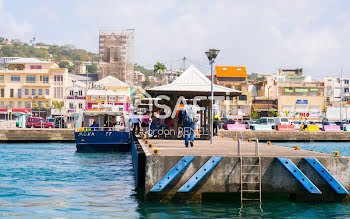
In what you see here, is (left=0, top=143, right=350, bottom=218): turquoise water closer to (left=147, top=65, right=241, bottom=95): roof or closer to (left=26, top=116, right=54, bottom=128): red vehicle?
(left=147, top=65, right=241, bottom=95): roof

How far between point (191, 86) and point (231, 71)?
86875 mm

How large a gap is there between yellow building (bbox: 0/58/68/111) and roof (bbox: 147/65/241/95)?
239ft

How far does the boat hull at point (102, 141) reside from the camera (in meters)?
42.8

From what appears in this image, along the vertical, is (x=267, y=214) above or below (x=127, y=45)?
below

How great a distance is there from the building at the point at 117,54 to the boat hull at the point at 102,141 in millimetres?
106216

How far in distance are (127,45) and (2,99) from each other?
5121 centimetres

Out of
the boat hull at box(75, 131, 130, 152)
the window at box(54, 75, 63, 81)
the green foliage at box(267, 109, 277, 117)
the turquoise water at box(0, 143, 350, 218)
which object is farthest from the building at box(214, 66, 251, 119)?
the turquoise water at box(0, 143, 350, 218)

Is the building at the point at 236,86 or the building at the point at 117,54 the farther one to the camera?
the building at the point at 117,54

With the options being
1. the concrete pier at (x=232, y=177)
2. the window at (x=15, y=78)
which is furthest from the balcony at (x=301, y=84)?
the concrete pier at (x=232, y=177)

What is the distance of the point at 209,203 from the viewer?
18422 millimetres

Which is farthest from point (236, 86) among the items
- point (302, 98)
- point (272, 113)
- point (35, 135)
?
point (35, 135)

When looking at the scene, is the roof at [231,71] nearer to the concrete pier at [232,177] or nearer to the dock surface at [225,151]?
the dock surface at [225,151]

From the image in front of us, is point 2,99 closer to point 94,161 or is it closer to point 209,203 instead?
point 94,161

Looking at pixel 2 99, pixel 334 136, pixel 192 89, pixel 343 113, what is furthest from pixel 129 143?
pixel 343 113
